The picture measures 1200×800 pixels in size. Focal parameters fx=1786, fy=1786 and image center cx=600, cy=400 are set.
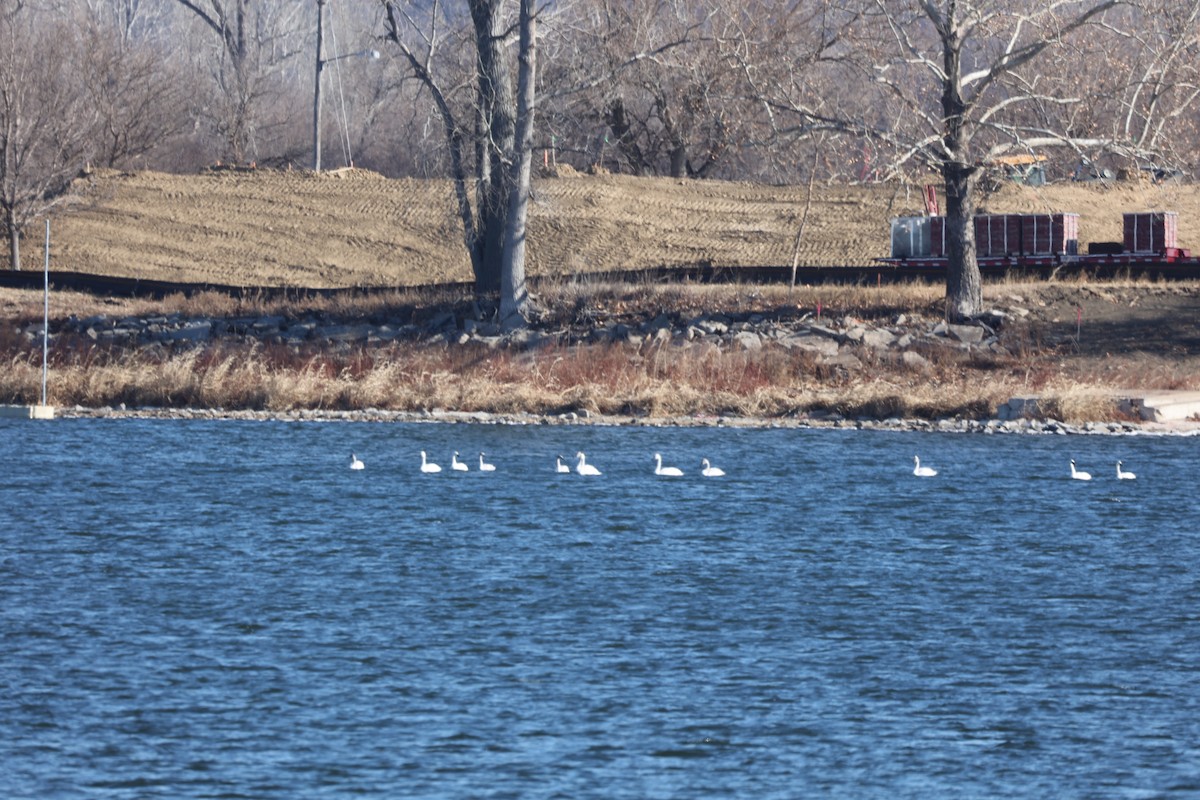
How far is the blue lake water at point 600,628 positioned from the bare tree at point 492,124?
11963mm

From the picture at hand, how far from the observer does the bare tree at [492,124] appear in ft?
135

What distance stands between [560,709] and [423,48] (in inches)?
1391

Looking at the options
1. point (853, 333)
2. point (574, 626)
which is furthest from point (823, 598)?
point (853, 333)

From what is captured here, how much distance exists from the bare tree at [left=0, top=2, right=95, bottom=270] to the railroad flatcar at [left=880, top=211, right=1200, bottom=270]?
96.7ft

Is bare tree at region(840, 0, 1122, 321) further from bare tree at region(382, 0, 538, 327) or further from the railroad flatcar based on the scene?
bare tree at region(382, 0, 538, 327)

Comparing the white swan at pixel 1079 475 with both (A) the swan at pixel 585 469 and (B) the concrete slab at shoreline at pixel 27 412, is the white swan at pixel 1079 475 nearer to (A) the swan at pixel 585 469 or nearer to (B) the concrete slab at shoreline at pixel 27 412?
(A) the swan at pixel 585 469

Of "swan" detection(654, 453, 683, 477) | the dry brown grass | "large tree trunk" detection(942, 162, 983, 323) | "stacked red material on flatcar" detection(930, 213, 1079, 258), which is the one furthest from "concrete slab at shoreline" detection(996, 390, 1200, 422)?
"stacked red material on flatcar" detection(930, 213, 1079, 258)

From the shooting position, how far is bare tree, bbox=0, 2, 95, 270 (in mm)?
59625

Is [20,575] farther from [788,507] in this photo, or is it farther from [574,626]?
[788,507]

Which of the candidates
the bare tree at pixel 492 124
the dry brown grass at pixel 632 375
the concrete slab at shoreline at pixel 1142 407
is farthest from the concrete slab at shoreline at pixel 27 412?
the concrete slab at shoreline at pixel 1142 407

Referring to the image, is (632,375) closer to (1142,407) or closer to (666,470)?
(666,470)

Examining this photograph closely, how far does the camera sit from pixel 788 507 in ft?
86.3

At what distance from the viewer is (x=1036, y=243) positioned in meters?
48.2

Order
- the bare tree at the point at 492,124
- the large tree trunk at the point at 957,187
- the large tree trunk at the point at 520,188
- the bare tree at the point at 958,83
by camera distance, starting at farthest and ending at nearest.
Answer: the bare tree at the point at 492,124
the large tree trunk at the point at 520,188
the large tree trunk at the point at 957,187
the bare tree at the point at 958,83
